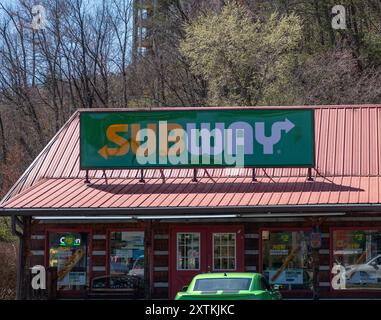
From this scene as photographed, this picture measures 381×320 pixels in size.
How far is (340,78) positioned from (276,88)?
431 centimetres

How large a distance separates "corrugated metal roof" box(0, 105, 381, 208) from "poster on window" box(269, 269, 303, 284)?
2.50 m

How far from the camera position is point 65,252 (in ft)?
67.4

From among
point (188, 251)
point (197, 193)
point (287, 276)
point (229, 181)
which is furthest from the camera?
point (188, 251)

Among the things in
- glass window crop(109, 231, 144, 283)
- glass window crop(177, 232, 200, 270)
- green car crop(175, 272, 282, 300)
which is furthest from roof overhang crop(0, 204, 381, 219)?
green car crop(175, 272, 282, 300)

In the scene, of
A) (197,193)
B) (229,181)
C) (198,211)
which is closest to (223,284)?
(198,211)

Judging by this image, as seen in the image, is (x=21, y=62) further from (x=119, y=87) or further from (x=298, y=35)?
(x=298, y=35)

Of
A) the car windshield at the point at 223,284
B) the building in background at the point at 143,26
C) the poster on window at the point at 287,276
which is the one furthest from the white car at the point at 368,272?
the building in background at the point at 143,26

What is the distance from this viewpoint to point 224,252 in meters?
20.0

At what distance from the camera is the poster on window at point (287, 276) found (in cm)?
1956

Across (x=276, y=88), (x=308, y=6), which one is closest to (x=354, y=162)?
(x=276, y=88)

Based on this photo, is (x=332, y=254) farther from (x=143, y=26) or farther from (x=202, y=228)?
(x=143, y=26)

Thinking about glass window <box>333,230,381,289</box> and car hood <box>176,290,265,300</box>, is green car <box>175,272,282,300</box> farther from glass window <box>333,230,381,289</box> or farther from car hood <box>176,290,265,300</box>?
glass window <box>333,230,381,289</box>

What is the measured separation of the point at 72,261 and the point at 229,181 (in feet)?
16.9
